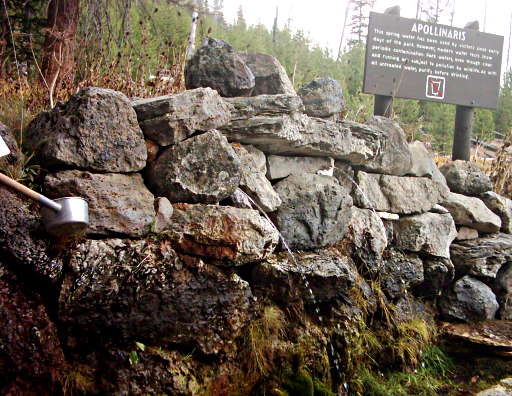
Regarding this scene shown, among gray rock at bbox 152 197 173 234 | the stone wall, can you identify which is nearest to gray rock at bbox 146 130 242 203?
the stone wall

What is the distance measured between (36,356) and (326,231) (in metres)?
2.25

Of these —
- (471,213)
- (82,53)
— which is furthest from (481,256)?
(82,53)

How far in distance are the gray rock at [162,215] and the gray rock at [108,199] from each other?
0.04 m

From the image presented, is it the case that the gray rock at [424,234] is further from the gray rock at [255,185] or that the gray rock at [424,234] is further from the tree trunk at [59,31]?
the tree trunk at [59,31]

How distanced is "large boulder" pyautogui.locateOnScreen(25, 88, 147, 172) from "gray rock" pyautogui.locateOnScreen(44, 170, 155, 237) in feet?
0.30

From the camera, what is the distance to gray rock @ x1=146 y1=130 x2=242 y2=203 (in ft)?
10.7

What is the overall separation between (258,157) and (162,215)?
1.15m

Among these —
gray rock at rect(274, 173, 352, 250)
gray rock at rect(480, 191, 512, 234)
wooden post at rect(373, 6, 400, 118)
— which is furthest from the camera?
wooden post at rect(373, 6, 400, 118)

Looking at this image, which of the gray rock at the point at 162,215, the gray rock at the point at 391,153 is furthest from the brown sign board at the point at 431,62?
the gray rock at the point at 162,215

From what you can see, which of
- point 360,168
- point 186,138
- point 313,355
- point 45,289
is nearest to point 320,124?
point 360,168

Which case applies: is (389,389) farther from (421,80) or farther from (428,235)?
(421,80)

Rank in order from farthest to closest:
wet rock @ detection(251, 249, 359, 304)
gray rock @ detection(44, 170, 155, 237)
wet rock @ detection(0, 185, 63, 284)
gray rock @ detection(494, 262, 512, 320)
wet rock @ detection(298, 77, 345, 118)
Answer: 1. gray rock @ detection(494, 262, 512, 320)
2. wet rock @ detection(298, 77, 345, 118)
3. wet rock @ detection(251, 249, 359, 304)
4. gray rock @ detection(44, 170, 155, 237)
5. wet rock @ detection(0, 185, 63, 284)

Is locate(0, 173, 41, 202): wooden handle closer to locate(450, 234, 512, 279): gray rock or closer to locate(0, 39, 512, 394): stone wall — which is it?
locate(0, 39, 512, 394): stone wall

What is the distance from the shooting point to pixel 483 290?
4.77 meters
